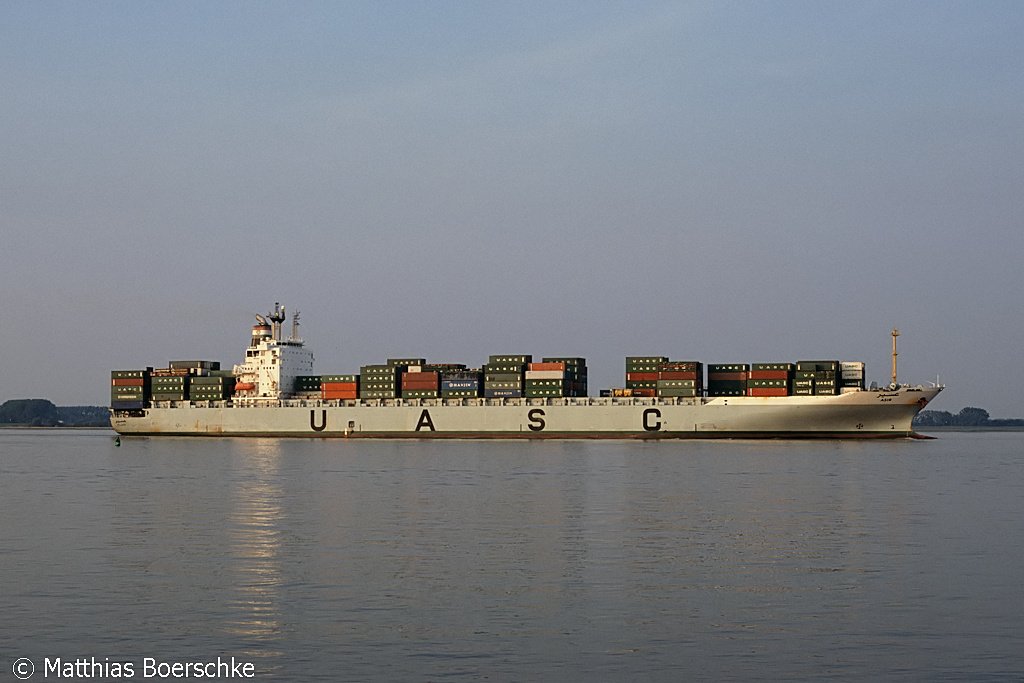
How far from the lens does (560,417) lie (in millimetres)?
97125

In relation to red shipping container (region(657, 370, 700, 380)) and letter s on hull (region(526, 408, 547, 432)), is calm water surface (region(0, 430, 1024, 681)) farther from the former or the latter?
letter s on hull (region(526, 408, 547, 432))

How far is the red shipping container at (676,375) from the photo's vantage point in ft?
310

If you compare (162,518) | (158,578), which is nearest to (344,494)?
(162,518)

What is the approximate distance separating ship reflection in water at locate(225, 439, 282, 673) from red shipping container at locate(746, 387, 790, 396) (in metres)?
50.2

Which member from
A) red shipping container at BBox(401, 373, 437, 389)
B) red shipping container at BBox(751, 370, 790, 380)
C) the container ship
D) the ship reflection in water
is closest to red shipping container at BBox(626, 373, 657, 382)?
the container ship

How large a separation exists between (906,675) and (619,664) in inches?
162

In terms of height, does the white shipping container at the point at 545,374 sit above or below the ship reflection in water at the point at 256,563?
above

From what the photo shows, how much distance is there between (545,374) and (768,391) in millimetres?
19324

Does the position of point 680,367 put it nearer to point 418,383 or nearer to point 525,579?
point 418,383

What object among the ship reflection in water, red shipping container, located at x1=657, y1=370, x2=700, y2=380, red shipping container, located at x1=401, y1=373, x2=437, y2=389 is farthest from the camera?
red shipping container, located at x1=401, y1=373, x2=437, y2=389

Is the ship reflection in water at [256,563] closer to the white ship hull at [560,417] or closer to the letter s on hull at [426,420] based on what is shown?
the white ship hull at [560,417]

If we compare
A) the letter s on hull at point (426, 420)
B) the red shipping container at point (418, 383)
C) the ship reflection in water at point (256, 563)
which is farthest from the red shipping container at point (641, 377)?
the ship reflection in water at point (256, 563)

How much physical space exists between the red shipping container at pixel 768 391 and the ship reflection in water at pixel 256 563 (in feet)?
165

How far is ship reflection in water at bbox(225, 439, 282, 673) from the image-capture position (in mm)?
18625
